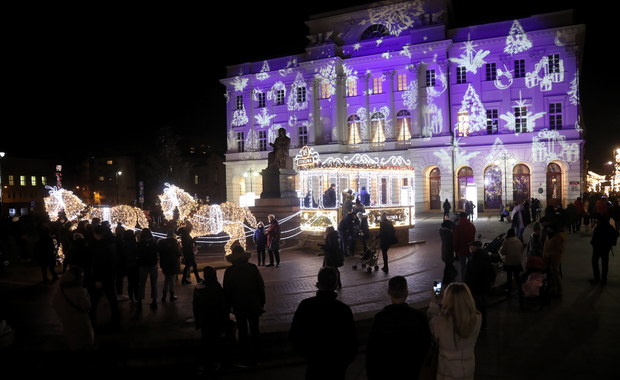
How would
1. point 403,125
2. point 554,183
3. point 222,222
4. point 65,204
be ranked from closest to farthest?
1. point 222,222
2. point 65,204
3. point 554,183
4. point 403,125

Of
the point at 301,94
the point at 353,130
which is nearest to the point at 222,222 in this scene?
the point at 353,130

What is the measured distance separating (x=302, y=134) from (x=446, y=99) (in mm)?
15184

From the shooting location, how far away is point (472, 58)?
40.1 metres

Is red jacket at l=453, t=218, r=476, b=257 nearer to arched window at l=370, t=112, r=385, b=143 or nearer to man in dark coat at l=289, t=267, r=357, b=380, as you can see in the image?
man in dark coat at l=289, t=267, r=357, b=380

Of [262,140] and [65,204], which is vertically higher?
[262,140]

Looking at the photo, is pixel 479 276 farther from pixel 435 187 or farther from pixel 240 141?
pixel 240 141

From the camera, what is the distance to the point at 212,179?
65.8 m

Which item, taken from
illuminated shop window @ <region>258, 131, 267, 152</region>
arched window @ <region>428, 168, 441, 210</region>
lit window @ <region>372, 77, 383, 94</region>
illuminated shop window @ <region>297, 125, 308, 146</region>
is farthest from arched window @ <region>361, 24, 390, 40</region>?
illuminated shop window @ <region>258, 131, 267, 152</region>

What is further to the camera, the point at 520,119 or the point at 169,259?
the point at 520,119

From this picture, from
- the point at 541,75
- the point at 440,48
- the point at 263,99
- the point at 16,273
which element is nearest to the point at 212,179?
the point at 263,99

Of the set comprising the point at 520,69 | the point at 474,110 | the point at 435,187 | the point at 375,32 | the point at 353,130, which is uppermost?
the point at 375,32

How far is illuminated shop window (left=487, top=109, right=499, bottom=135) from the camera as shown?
130 feet

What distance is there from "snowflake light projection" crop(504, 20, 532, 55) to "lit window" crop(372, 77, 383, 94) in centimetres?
1119

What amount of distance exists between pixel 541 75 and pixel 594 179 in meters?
43.5
